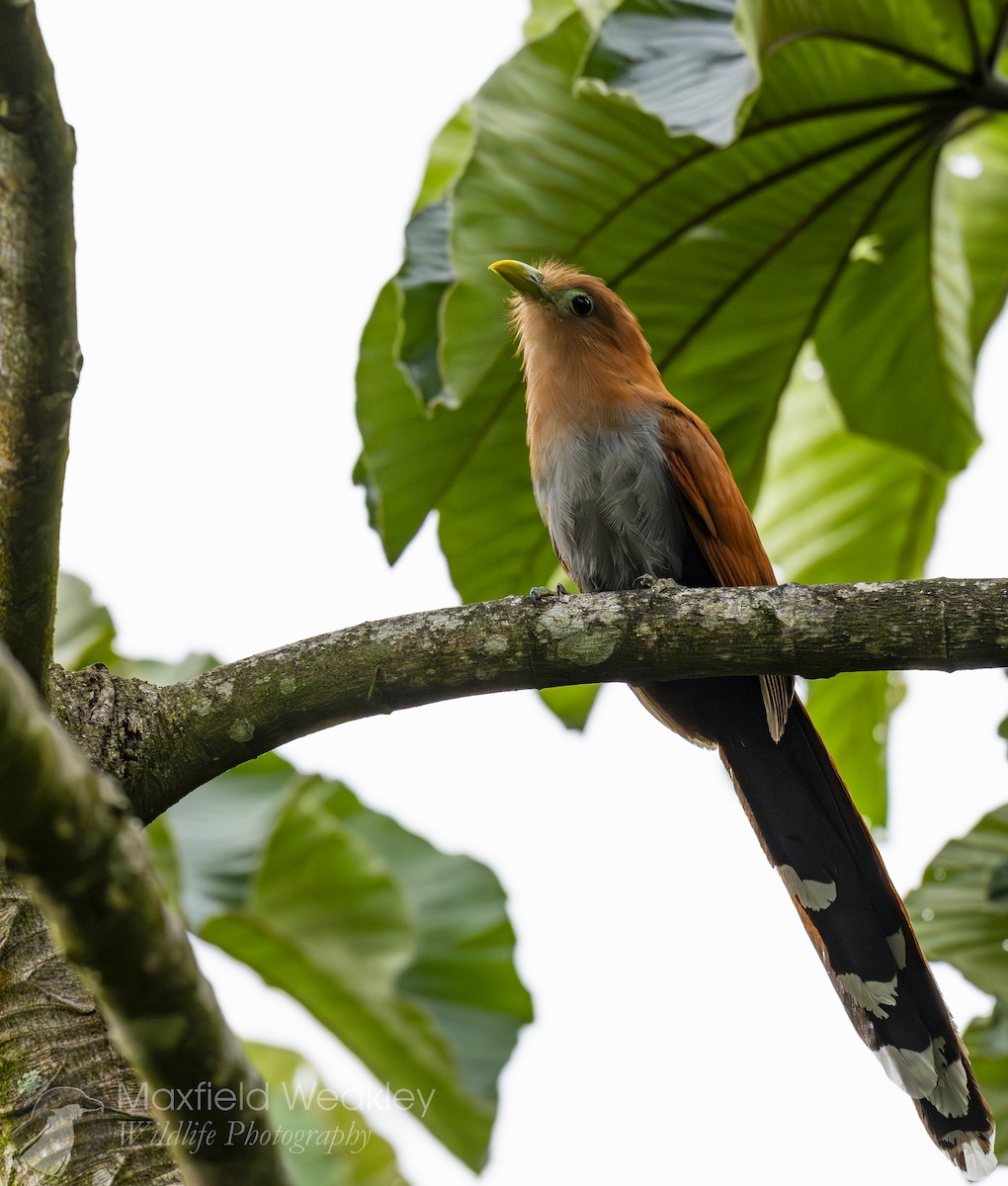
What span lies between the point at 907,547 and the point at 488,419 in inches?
73.0

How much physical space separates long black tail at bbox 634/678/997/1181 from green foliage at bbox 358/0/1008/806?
106 cm

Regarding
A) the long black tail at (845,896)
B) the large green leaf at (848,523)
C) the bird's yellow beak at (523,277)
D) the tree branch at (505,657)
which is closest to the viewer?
the tree branch at (505,657)

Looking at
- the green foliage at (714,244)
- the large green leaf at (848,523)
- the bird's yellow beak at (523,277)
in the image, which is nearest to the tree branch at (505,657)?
the green foliage at (714,244)

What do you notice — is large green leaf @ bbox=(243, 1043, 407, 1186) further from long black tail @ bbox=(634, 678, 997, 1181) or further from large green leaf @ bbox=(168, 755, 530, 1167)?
long black tail @ bbox=(634, 678, 997, 1181)

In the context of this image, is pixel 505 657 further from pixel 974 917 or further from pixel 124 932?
pixel 974 917

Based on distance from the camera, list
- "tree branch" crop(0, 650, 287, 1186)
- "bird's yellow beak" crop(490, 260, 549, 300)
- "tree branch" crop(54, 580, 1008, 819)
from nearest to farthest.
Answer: "tree branch" crop(0, 650, 287, 1186), "tree branch" crop(54, 580, 1008, 819), "bird's yellow beak" crop(490, 260, 549, 300)

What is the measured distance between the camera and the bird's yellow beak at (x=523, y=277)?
3.81 meters

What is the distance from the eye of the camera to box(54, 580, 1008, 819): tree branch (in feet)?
7.09

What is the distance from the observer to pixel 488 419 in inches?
162

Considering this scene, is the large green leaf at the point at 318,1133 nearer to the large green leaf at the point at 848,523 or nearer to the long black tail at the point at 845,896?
the long black tail at the point at 845,896

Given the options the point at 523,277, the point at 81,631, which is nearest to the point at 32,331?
the point at 523,277

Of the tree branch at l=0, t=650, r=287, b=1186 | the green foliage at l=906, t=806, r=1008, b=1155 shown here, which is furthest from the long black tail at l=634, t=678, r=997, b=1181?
the tree branch at l=0, t=650, r=287, b=1186

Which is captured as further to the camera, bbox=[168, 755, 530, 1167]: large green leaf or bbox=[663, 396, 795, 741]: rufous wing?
bbox=[168, 755, 530, 1167]: large green leaf

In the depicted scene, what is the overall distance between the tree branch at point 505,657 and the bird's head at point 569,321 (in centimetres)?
171
